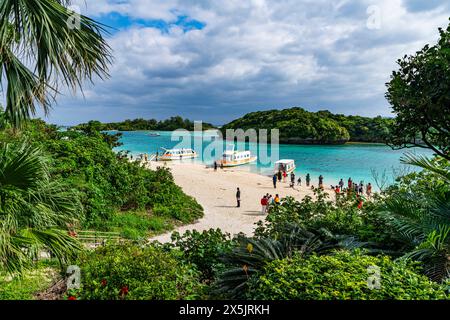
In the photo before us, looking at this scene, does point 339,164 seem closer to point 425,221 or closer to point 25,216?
point 425,221

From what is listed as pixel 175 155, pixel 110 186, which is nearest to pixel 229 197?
pixel 110 186

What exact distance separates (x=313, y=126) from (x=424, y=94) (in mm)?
104778

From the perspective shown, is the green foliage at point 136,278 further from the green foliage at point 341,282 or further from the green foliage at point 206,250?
the green foliage at point 341,282

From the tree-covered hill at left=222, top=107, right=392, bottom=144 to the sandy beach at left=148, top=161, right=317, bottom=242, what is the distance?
74.7m

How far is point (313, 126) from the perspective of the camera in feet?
347

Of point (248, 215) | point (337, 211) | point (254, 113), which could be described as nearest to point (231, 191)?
point (248, 215)

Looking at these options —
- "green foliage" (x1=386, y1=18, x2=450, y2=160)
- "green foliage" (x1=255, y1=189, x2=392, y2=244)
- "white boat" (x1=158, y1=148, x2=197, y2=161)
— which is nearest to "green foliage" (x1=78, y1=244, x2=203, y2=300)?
"green foliage" (x1=255, y1=189, x2=392, y2=244)

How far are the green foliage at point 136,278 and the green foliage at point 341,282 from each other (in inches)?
39.5

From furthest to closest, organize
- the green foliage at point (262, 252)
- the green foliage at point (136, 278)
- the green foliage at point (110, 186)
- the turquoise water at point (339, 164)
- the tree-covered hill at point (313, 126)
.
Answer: the tree-covered hill at point (313, 126)
the turquoise water at point (339, 164)
the green foliage at point (110, 186)
the green foliage at point (262, 252)
the green foliage at point (136, 278)

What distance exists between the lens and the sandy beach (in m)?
14.8

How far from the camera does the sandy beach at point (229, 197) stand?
1479 centimetres

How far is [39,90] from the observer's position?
373 cm

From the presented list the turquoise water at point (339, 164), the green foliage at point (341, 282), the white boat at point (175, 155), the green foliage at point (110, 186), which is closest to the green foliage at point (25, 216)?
the green foliage at point (341, 282)
